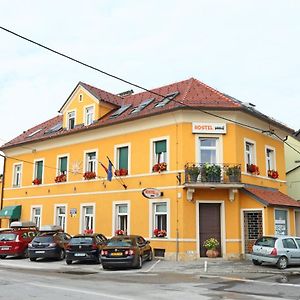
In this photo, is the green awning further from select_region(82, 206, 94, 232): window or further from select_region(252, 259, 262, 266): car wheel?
select_region(252, 259, 262, 266): car wheel

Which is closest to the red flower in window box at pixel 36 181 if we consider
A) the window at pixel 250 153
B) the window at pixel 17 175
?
the window at pixel 17 175

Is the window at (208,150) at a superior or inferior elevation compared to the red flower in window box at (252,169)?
superior

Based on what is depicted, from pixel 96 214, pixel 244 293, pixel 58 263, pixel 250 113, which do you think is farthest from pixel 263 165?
pixel 244 293

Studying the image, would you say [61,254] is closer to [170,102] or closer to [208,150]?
[208,150]

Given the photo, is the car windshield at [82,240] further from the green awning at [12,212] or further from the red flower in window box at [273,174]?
the green awning at [12,212]

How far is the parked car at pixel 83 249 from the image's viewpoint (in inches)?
808

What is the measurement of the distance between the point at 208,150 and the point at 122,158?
5.45 meters

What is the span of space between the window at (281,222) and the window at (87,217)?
1094 cm

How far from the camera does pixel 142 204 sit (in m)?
24.3

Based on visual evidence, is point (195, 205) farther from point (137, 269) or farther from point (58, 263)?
point (58, 263)

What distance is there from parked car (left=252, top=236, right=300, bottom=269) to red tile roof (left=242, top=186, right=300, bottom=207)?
278cm

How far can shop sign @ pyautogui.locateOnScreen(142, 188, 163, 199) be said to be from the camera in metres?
22.4

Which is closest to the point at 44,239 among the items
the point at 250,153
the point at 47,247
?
the point at 47,247

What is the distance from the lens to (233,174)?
22000 millimetres
